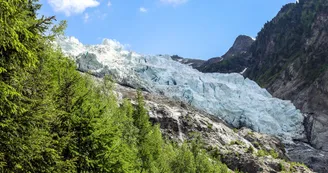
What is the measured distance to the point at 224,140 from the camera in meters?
62.3

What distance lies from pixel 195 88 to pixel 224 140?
1893 inches

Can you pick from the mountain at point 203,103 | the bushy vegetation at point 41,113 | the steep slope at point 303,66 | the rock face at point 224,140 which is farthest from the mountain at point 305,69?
the bushy vegetation at point 41,113

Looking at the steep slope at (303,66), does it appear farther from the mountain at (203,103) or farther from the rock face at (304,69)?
the mountain at (203,103)

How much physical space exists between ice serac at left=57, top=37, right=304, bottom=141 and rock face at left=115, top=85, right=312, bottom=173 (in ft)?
74.3

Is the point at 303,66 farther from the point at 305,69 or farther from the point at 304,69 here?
the point at 305,69

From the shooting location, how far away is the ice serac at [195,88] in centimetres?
9744

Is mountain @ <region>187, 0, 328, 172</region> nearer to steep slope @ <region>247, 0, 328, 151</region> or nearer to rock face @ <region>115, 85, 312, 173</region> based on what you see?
steep slope @ <region>247, 0, 328, 151</region>

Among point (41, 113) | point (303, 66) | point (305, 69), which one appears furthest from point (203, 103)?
point (41, 113)

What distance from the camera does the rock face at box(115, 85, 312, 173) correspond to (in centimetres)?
5431

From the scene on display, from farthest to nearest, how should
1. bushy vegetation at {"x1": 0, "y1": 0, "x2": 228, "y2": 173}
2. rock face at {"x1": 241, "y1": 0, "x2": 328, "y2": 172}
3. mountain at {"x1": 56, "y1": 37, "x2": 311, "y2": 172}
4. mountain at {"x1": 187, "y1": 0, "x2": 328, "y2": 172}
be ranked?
1. rock face at {"x1": 241, "y1": 0, "x2": 328, "y2": 172}
2. mountain at {"x1": 187, "y1": 0, "x2": 328, "y2": 172}
3. mountain at {"x1": 56, "y1": 37, "x2": 311, "y2": 172}
4. bushy vegetation at {"x1": 0, "y1": 0, "x2": 228, "y2": 173}

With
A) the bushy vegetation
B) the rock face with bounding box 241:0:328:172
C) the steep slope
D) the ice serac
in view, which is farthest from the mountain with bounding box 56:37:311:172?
the bushy vegetation

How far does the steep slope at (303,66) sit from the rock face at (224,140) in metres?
36.4

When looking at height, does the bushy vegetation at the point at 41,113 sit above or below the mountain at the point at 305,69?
below

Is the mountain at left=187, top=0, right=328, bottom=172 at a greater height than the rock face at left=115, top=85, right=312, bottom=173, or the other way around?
the mountain at left=187, top=0, right=328, bottom=172
